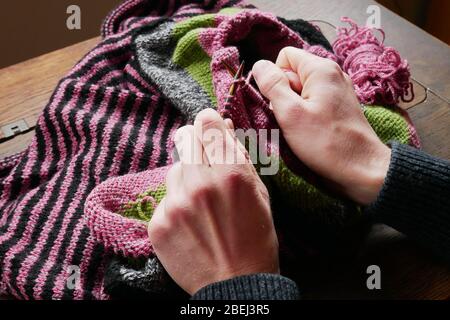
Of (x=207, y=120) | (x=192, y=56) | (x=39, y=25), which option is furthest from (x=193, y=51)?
(x=39, y=25)

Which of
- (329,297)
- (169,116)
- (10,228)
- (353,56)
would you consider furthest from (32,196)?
(353,56)

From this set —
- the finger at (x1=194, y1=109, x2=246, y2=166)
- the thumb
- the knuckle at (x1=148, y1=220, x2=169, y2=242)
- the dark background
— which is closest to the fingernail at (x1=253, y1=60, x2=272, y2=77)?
the thumb

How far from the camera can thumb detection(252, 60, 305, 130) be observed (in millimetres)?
607

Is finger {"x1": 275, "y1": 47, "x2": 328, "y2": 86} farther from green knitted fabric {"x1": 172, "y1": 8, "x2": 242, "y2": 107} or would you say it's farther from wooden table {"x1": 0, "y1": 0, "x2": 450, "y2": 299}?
wooden table {"x1": 0, "y1": 0, "x2": 450, "y2": 299}

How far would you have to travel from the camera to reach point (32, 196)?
0.65 m

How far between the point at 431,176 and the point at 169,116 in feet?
1.15

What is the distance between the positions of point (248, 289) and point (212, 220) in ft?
0.25

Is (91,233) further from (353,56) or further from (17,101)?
(353,56)

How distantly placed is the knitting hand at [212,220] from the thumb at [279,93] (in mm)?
106

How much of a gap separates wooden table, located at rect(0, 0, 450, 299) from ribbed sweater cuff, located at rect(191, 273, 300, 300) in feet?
0.35

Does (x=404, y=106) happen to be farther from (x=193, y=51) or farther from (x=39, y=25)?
(x=39, y=25)

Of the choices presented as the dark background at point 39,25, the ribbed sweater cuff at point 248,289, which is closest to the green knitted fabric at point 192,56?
the ribbed sweater cuff at point 248,289

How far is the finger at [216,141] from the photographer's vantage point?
514 mm

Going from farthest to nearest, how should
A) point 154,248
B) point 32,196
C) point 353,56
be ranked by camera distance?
point 353,56 → point 32,196 → point 154,248
